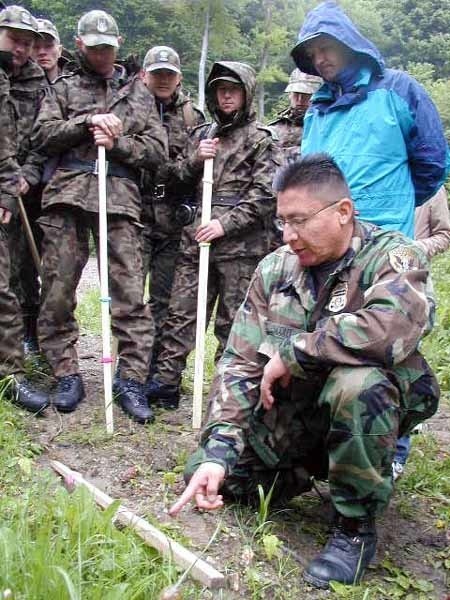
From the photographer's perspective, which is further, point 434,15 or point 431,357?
point 434,15

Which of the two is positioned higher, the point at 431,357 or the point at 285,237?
the point at 285,237

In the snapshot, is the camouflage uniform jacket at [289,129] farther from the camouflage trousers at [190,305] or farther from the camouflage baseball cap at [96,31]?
the camouflage baseball cap at [96,31]

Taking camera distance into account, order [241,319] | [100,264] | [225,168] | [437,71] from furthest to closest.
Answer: [437,71], [225,168], [100,264], [241,319]

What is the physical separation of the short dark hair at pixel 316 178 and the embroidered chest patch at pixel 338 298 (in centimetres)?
33

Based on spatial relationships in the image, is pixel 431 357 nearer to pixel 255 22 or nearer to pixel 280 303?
pixel 280 303

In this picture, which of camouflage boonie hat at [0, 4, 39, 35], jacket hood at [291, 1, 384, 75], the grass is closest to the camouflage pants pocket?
the grass

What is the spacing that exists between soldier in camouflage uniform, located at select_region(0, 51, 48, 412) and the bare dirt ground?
0.20 metres

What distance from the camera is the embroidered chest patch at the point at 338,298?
2.70 m

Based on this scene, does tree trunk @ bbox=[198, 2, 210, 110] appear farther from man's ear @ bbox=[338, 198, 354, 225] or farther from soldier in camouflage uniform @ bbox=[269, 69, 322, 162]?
man's ear @ bbox=[338, 198, 354, 225]

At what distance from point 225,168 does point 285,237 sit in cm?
188

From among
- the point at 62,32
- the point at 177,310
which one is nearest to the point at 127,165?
the point at 177,310

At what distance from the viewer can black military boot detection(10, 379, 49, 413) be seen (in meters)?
3.96

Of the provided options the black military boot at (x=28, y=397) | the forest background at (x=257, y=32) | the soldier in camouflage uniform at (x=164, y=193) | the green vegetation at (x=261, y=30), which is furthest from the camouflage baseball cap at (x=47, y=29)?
the green vegetation at (x=261, y=30)

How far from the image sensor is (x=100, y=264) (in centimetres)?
411
